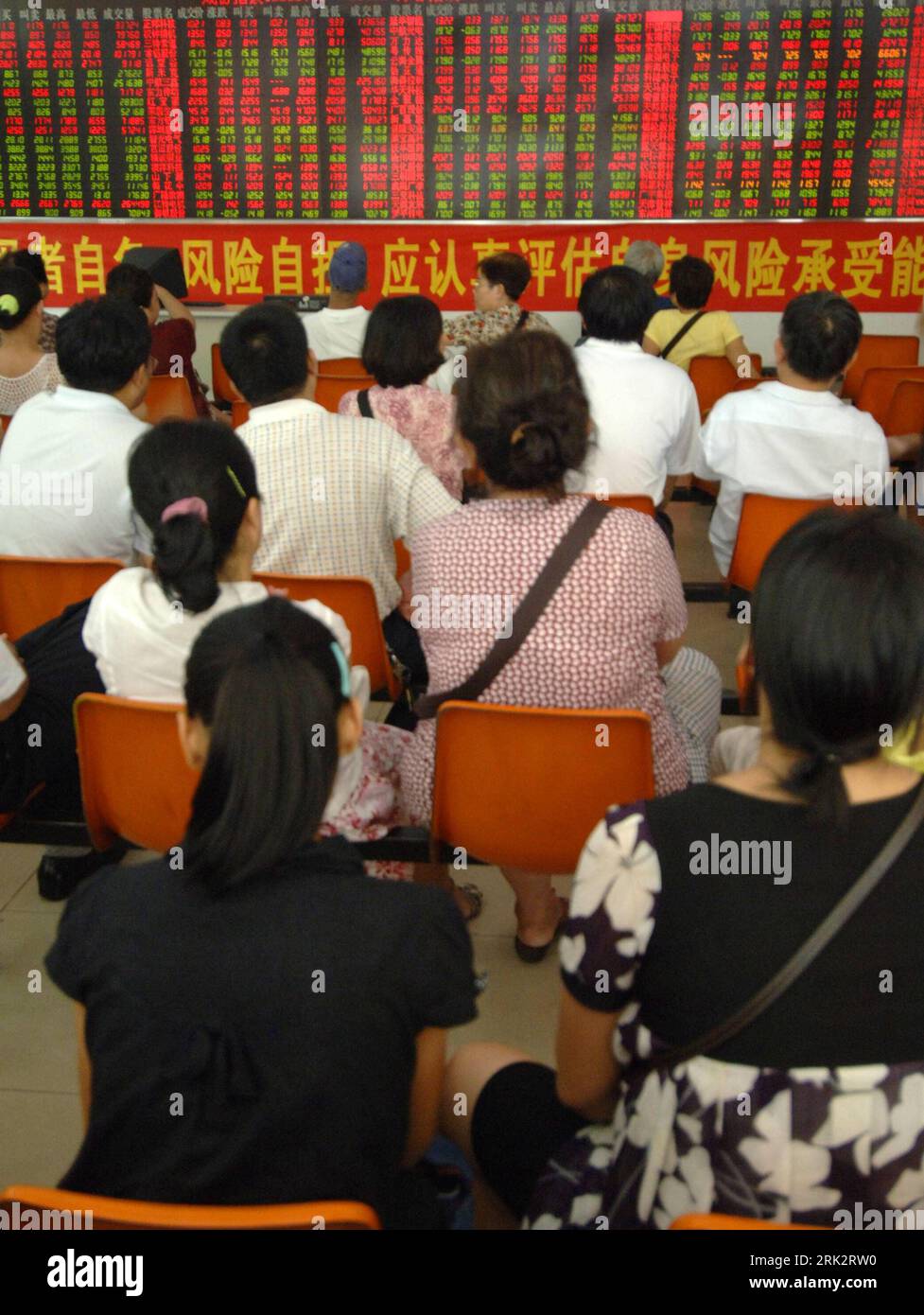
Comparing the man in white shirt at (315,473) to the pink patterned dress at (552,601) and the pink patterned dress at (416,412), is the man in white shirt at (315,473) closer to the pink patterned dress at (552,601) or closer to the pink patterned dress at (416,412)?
the pink patterned dress at (416,412)

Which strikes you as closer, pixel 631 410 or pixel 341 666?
pixel 341 666

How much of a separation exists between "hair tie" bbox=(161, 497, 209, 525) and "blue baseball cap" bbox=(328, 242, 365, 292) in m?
3.21

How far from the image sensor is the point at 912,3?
218 inches

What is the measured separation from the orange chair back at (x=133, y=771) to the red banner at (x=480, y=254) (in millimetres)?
4568

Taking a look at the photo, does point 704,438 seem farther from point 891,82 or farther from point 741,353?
point 891,82

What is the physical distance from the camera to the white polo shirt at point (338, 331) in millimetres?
4836

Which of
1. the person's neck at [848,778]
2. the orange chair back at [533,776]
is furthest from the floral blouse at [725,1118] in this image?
the orange chair back at [533,776]

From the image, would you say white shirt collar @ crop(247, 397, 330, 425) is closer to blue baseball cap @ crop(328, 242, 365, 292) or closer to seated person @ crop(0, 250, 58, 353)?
seated person @ crop(0, 250, 58, 353)

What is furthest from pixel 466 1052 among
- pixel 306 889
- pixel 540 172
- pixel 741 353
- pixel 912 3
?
pixel 912 3

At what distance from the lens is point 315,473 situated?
2.50 metres

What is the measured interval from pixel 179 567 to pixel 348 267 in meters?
3.27

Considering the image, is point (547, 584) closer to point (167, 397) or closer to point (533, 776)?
point (533, 776)

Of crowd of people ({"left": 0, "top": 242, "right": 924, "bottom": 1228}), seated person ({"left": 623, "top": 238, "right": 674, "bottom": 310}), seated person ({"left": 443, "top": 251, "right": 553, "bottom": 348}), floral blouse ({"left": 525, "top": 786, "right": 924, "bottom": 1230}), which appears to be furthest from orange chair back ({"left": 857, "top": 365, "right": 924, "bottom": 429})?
floral blouse ({"left": 525, "top": 786, "right": 924, "bottom": 1230})

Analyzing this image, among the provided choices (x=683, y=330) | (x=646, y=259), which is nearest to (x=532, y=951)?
(x=683, y=330)
